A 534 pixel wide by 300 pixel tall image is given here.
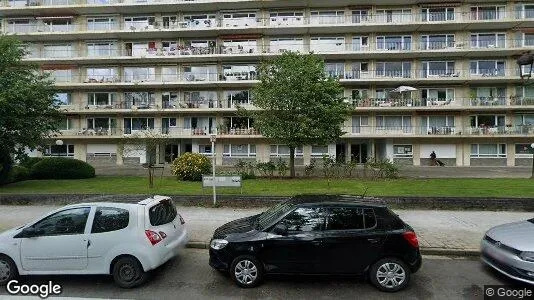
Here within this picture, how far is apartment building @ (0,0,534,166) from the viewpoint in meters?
33.8

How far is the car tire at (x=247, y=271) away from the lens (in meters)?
5.97

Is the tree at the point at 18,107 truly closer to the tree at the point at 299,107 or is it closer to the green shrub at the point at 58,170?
the green shrub at the point at 58,170

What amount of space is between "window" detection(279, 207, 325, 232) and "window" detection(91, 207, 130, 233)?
279 cm

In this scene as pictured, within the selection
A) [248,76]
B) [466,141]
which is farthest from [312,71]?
[466,141]

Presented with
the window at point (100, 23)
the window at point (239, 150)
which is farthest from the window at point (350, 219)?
the window at point (100, 23)

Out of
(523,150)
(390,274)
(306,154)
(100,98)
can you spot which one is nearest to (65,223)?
(390,274)

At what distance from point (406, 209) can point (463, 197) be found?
2004 millimetres

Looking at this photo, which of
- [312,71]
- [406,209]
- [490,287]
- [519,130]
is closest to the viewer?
[490,287]

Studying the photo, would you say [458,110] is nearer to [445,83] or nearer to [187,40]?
[445,83]

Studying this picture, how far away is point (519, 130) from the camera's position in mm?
33562

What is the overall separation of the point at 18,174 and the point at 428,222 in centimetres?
2104

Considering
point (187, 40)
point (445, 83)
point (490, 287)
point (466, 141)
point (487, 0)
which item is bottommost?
point (490, 287)

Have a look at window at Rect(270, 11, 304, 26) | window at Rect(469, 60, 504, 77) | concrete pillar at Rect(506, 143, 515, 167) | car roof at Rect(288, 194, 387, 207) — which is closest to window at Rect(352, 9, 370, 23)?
window at Rect(270, 11, 304, 26)

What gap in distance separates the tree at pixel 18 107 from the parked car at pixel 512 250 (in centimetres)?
1915
